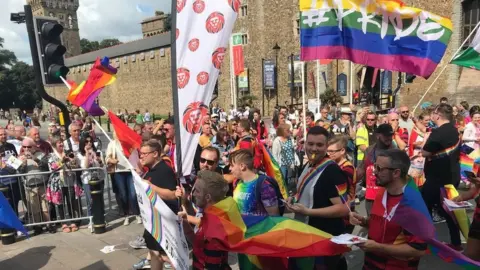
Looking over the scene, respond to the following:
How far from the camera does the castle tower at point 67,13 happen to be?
7481 cm

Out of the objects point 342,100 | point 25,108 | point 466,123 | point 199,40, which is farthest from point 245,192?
point 25,108

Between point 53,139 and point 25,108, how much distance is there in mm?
74546

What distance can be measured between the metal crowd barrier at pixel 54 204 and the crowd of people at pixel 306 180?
0.08 ft

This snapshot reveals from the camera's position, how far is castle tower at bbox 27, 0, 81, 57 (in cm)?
7481

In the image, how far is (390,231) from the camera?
2236 mm

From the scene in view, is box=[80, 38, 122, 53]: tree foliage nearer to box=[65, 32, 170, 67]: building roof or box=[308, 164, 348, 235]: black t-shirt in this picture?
box=[65, 32, 170, 67]: building roof

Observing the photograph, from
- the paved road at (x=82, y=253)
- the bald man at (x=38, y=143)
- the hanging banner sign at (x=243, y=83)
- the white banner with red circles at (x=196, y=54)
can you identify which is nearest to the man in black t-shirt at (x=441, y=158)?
the paved road at (x=82, y=253)

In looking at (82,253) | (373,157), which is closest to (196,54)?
(373,157)

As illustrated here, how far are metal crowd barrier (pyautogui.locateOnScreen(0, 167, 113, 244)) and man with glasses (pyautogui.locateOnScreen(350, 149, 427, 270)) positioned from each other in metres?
4.58

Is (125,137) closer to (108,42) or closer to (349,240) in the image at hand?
(349,240)

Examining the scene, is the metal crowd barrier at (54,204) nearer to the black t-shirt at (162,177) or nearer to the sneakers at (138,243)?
the sneakers at (138,243)

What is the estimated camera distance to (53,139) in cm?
635

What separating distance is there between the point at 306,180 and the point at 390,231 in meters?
0.77

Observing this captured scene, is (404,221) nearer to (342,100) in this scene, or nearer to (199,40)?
(199,40)
